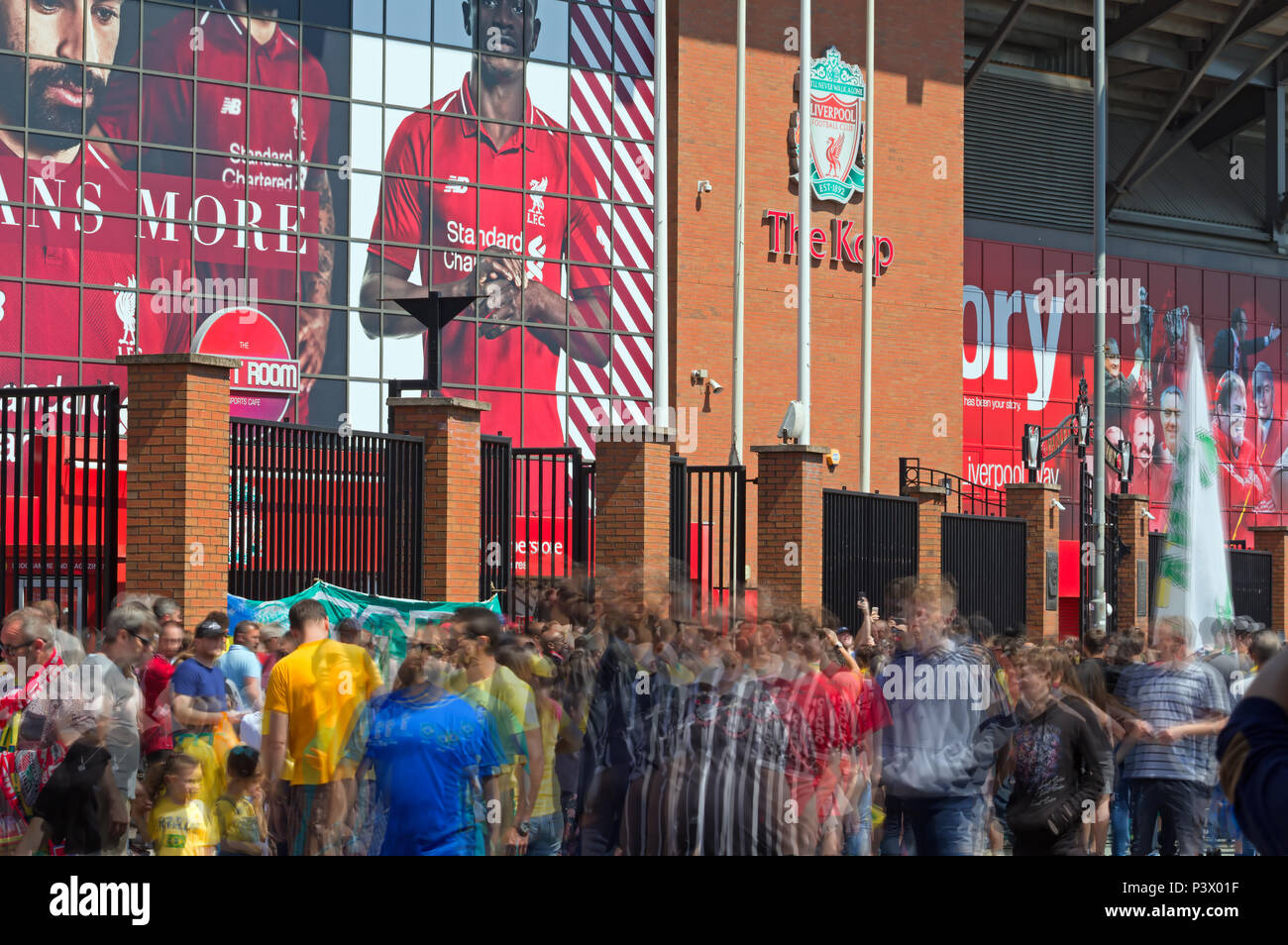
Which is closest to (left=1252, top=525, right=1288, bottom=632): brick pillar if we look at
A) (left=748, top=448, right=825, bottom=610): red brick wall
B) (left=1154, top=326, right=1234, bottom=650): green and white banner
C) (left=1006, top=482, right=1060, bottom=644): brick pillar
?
(left=1154, top=326, right=1234, bottom=650): green and white banner

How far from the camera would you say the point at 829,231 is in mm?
36094

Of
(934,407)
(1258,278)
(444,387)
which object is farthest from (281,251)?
(1258,278)

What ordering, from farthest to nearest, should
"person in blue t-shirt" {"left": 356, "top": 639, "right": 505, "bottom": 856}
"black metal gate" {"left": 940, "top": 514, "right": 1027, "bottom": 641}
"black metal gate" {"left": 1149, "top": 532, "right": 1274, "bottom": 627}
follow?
"black metal gate" {"left": 1149, "top": 532, "right": 1274, "bottom": 627} < "black metal gate" {"left": 940, "top": 514, "right": 1027, "bottom": 641} < "person in blue t-shirt" {"left": 356, "top": 639, "right": 505, "bottom": 856}

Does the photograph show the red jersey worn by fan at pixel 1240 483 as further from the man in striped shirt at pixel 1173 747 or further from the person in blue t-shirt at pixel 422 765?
the person in blue t-shirt at pixel 422 765

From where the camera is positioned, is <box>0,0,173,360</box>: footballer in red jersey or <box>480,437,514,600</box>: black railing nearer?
<box>480,437,514,600</box>: black railing

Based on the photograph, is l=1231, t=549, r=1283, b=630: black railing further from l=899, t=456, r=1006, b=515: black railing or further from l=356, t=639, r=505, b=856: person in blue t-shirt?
l=356, t=639, r=505, b=856: person in blue t-shirt

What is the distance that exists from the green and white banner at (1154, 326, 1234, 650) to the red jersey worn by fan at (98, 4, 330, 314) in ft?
47.4

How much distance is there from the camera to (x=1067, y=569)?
42.2 metres

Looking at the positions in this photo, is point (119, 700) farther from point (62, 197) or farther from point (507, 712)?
point (62, 197)

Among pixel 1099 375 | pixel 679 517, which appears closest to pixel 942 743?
pixel 679 517

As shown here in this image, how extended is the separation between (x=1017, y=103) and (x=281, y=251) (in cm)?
2478

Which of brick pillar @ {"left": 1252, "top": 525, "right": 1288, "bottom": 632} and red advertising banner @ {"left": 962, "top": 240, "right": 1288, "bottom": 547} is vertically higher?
red advertising banner @ {"left": 962, "top": 240, "right": 1288, "bottom": 547}

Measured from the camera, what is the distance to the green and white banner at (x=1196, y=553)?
24.6 m

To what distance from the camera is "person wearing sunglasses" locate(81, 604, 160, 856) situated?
26.1 ft
